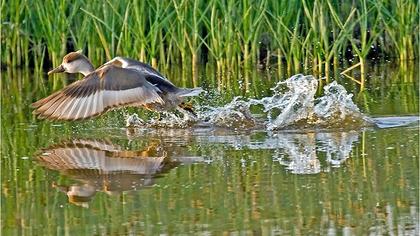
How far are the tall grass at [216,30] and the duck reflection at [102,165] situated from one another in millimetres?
3616

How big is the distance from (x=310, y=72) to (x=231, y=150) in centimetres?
424

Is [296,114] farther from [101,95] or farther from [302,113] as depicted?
[101,95]

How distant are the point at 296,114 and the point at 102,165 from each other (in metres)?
1.81

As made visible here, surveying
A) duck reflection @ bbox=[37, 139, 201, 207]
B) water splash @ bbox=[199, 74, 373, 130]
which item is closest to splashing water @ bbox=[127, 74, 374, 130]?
water splash @ bbox=[199, 74, 373, 130]

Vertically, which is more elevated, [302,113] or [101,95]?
[101,95]

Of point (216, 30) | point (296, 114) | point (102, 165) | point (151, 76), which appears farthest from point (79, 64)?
point (216, 30)

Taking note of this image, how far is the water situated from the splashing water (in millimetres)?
11

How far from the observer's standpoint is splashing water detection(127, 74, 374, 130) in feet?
25.6

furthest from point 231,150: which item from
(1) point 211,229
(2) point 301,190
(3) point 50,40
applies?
(3) point 50,40

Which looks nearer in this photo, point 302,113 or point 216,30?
point 302,113

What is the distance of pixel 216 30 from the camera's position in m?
11.2

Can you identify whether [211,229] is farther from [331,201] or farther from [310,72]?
[310,72]

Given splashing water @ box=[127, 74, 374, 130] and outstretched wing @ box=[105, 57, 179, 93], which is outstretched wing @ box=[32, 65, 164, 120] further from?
splashing water @ box=[127, 74, 374, 130]

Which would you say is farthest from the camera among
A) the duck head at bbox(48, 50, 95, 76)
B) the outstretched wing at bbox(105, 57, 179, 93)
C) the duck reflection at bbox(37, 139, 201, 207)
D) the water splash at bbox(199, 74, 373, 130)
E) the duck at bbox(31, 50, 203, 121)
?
the duck head at bbox(48, 50, 95, 76)
